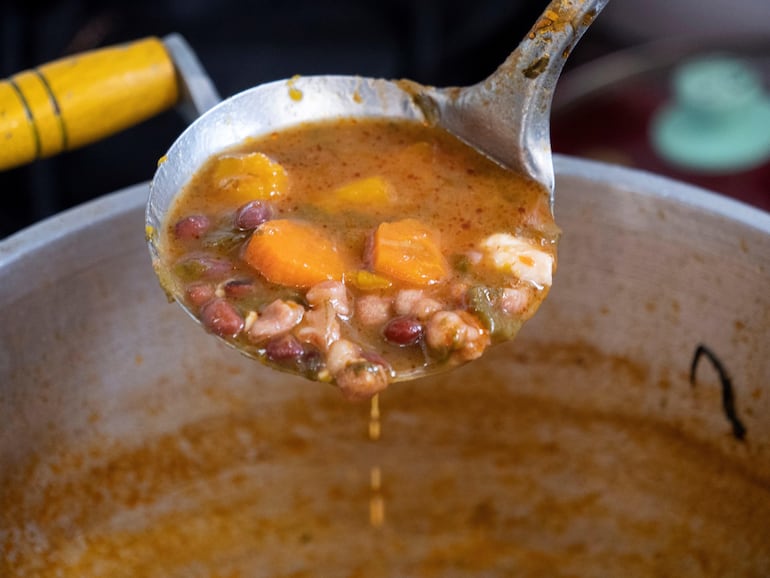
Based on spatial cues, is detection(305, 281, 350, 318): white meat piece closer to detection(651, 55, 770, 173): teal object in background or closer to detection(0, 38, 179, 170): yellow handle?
detection(0, 38, 179, 170): yellow handle

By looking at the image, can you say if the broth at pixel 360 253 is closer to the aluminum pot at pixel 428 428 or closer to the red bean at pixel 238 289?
the red bean at pixel 238 289

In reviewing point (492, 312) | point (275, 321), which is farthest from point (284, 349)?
point (492, 312)

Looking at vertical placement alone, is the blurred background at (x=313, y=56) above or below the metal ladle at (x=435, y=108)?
below

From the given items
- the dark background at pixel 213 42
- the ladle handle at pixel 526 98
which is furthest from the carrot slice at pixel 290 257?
the dark background at pixel 213 42

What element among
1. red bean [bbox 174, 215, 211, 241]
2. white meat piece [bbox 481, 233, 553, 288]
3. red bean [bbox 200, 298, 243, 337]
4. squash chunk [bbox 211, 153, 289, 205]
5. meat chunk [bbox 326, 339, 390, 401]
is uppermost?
squash chunk [bbox 211, 153, 289, 205]

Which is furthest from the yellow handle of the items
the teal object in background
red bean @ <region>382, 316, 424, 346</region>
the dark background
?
the teal object in background

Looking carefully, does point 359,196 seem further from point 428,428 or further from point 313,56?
point 313,56
